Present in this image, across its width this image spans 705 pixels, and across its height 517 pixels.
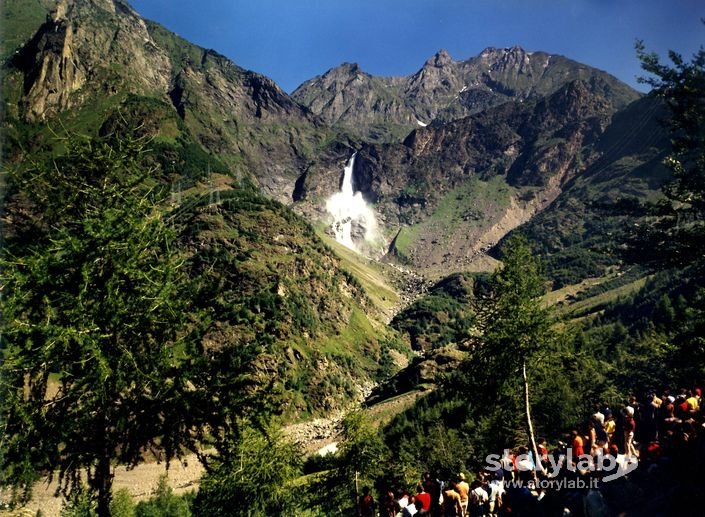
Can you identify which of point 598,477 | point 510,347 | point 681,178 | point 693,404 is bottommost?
point 598,477

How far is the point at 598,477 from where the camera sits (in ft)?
49.3

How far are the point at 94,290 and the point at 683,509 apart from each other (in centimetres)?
1574

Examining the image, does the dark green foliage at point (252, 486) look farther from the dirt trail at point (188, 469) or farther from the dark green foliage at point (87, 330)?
the dirt trail at point (188, 469)

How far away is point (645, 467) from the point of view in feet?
46.7

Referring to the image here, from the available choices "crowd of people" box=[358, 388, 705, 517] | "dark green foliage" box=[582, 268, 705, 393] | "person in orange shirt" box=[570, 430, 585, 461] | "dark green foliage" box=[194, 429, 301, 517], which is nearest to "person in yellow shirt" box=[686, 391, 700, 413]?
"crowd of people" box=[358, 388, 705, 517]

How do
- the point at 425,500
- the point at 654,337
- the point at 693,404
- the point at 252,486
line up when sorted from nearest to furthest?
the point at 693,404
the point at 425,500
the point at 252,486
the point at 654,337

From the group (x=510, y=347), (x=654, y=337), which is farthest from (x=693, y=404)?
(x=654, y=337)

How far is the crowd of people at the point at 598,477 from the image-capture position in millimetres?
12695

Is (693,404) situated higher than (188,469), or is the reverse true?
(693,404)

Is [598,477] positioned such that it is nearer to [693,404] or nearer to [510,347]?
[693,404]

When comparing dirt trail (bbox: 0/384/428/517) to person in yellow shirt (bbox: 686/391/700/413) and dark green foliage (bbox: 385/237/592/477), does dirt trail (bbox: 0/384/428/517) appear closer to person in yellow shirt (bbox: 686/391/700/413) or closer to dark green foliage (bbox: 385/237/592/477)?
dark green foliage (bbox: 385/237/592/477)

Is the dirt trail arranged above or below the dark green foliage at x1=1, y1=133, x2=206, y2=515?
below

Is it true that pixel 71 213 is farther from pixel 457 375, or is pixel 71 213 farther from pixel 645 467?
pixel 457 375

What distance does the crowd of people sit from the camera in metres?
12.7
